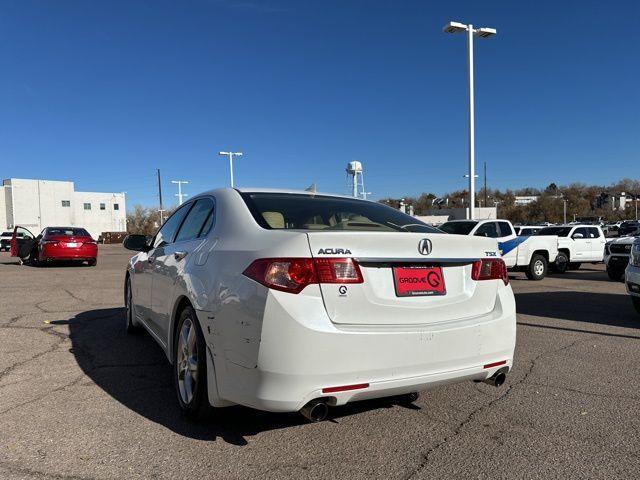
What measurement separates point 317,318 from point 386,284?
47 cm

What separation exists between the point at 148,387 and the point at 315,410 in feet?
6.66

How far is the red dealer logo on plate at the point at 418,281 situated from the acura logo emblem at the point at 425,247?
0.10 metres

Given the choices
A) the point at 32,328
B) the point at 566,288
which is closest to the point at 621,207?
the point at 566,288

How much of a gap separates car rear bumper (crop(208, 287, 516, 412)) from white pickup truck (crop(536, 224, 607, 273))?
597 inches

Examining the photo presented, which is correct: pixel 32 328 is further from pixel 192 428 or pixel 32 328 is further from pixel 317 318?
pixel 317 318

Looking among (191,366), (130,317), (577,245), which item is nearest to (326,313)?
(191,366)

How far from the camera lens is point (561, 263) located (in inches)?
668

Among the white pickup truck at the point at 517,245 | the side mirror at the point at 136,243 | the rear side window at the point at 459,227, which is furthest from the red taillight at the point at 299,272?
the rear side window at the point at 459,227

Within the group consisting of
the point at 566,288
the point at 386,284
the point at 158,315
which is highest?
the point at 386,284

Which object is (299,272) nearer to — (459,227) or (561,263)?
(459,227)

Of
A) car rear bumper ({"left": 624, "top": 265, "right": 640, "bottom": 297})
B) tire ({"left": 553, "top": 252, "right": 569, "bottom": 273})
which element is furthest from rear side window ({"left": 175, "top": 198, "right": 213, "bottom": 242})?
tire ({"left": 553, "top": 252, "right": 569, "bottom": 273})

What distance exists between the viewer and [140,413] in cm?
372

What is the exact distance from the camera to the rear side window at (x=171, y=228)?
4.85m

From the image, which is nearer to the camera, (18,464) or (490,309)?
(18,464)
